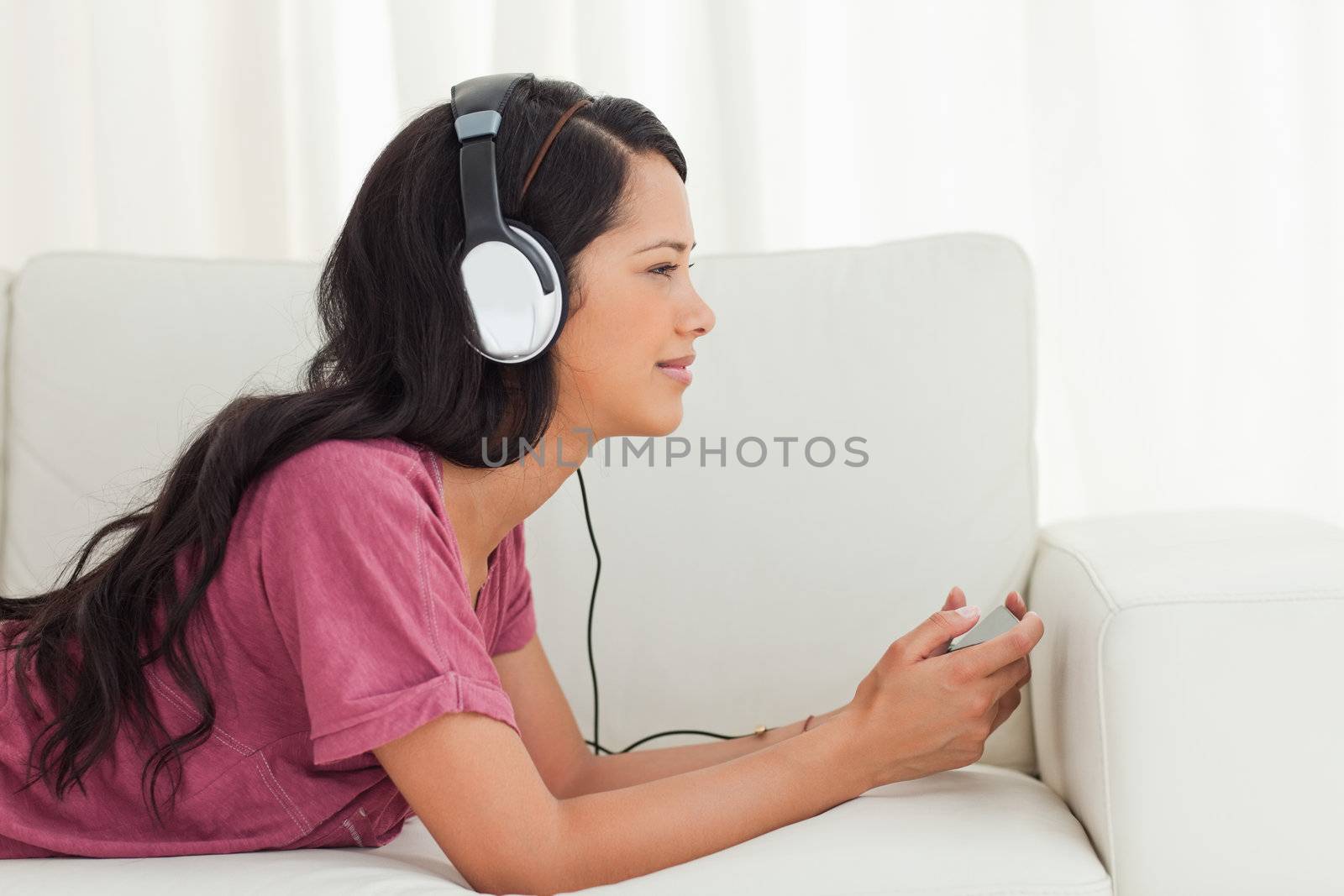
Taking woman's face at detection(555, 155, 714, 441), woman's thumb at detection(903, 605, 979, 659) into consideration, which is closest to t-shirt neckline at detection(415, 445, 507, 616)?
woman's face at detection(555, 155, 714, 441)

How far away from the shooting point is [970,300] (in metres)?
1.25

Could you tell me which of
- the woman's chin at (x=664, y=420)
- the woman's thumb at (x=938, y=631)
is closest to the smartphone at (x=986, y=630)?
the woman's thumb at (x=938, y=631)

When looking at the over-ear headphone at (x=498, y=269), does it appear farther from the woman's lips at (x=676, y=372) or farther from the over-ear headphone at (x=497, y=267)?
the woman's lips at (x=676, y=372)

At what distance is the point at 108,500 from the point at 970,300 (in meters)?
0.94

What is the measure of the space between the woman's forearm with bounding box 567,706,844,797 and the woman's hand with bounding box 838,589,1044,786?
0.20 meters

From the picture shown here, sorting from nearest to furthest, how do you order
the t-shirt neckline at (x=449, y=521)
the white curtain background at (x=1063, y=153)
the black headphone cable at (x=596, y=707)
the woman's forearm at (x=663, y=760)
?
1. the t-shirt neckline at (x=449, y=521)
2. the woman's forearm at (x=663, y=760)
3. the black headphone cable at (x=596, y=707)
4. the white curtain background at (x=1063, y=153)

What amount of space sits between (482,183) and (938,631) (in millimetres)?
465

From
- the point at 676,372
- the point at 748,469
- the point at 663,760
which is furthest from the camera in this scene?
the point at 748,469

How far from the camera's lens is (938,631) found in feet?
2.80

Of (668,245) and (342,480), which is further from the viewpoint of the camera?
(668,245)

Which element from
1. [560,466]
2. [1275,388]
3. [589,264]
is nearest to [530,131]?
[589,264]

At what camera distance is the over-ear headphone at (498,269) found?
2.70 feet

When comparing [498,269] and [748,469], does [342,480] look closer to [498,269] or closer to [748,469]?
[498,269]

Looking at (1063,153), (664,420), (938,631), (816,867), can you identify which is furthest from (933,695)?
(1063,153)
